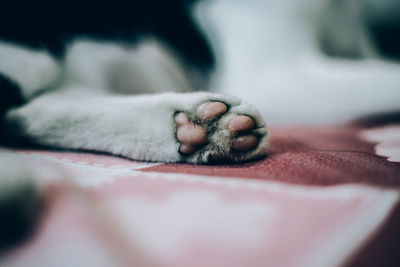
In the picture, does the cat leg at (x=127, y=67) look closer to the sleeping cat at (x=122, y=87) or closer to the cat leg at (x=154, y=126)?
the sleeping cat at (x=122, y=87)

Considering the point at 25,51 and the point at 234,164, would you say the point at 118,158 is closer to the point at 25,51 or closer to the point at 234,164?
the point at 234,164

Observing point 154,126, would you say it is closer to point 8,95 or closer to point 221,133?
point 221,133

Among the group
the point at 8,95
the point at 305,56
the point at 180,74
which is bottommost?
the point at 8,95

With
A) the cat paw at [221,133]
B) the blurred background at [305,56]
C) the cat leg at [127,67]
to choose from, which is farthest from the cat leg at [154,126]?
the blurred background at [305,56]

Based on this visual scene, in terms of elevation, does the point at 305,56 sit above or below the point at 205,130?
above

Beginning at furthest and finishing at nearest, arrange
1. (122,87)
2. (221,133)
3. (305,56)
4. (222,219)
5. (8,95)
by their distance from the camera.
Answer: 1. (305,56)
2. (122,87)
3. (8,95)
4. (221,133)
5. (222,219)

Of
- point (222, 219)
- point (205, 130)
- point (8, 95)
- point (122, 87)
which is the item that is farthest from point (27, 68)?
point (222, 219)

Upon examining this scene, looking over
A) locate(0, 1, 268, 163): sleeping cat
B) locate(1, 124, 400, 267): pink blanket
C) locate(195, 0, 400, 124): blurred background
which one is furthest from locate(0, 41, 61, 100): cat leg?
locate(195, 0, 400, 124): blurred background
